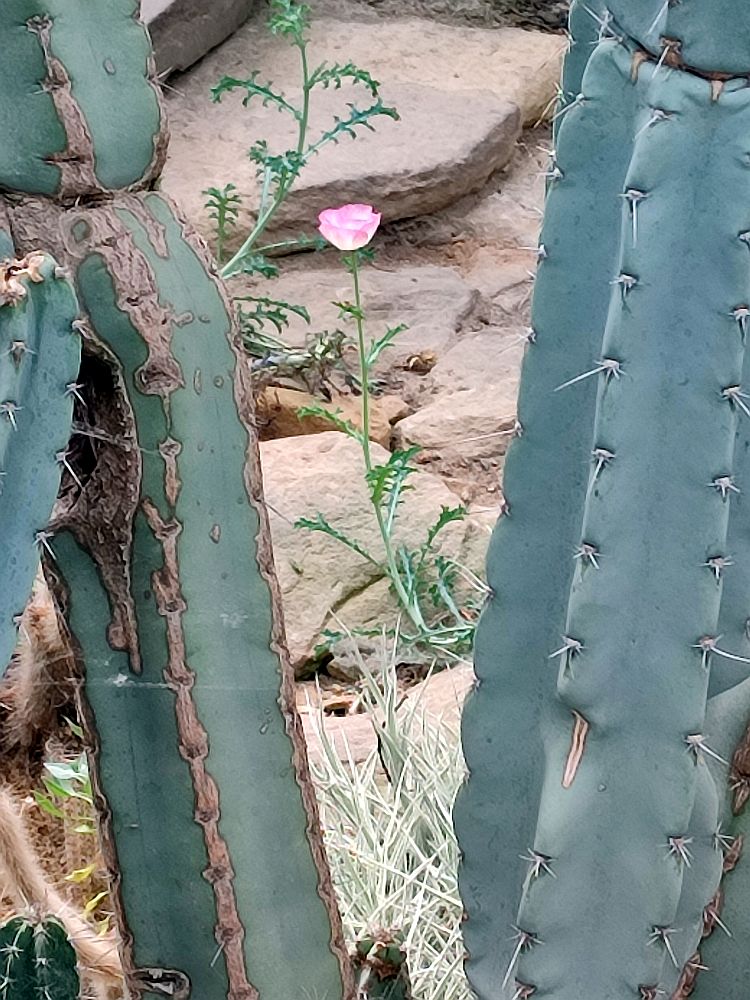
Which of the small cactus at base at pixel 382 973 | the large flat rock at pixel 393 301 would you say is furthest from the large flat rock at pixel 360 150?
the small cactus at base at pixel 382 973

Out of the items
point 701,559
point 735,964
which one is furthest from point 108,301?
point 735,964

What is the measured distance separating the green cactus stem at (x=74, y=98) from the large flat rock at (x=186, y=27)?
3570 millimetres

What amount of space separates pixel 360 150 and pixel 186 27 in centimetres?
69

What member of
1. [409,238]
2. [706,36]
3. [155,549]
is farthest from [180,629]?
[409,238]

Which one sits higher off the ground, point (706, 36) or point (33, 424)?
point (706, 36)

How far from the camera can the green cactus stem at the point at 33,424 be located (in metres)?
1.08

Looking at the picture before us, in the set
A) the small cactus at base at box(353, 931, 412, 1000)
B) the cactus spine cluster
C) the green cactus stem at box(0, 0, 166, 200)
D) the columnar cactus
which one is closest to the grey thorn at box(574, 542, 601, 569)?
the cactus spine cluster

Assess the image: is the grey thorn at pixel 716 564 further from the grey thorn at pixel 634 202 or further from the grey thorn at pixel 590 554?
the grey thorn at pixel 634 202

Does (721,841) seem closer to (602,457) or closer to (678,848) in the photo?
(678,848)

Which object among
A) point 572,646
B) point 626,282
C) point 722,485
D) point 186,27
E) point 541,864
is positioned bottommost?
point 186,27

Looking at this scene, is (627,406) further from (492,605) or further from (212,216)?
(212,216)

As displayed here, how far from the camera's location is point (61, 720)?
2.77 meters

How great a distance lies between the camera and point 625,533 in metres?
1.02

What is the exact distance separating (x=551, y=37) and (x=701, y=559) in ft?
15.2
